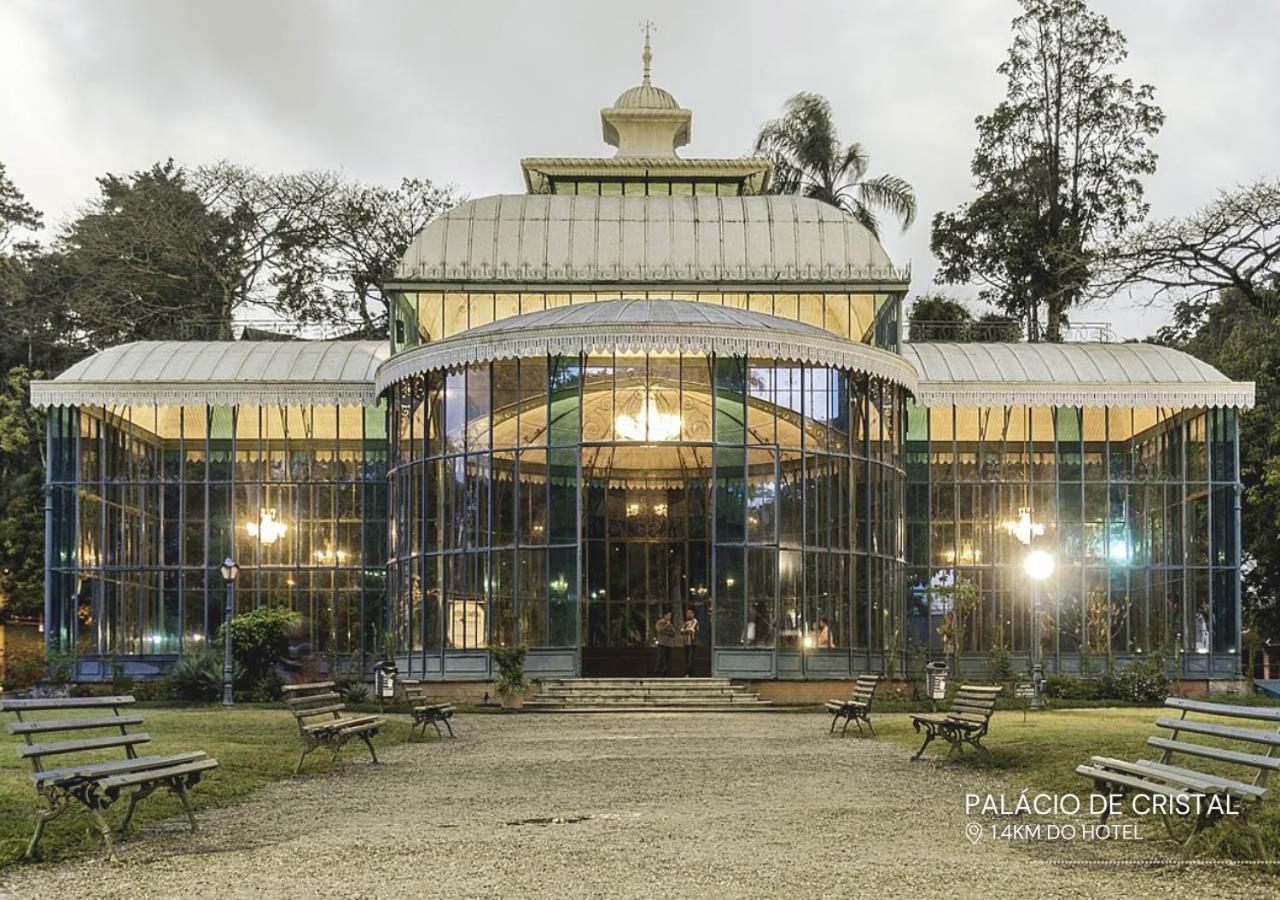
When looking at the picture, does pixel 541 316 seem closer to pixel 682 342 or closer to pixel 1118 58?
pixel 682 342

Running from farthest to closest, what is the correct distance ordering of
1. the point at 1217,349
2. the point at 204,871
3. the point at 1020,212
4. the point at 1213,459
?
1. the point at 1020,212
2. the point at 1217,349
3. the point at 1213,459
4. the point at 204,871

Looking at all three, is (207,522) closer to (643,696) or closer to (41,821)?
(643,696)

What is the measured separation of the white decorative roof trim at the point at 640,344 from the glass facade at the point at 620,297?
460 cm

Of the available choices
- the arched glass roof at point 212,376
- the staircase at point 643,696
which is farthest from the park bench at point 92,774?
the arched glass roof at point 212,376

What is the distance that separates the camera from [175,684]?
28859 millimetres

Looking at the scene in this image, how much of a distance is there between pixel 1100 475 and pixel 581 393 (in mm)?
12145

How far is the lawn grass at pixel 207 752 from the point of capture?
10766 millimetres

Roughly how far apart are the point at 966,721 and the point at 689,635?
1433 cm

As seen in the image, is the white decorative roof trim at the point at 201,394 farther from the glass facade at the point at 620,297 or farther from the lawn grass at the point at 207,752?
the lawn grass at the point at 207,752

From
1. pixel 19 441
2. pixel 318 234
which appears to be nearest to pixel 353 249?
pixel 318 234

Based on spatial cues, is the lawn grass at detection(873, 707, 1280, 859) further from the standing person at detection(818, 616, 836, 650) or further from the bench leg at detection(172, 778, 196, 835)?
the bench leg at detection(172, 778, 196, 835)

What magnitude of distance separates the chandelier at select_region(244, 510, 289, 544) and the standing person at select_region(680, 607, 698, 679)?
27.4 feet

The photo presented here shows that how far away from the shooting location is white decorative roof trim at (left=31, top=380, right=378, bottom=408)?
32156 mm

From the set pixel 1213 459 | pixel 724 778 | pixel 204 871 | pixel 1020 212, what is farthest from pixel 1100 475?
pixel 204 871
